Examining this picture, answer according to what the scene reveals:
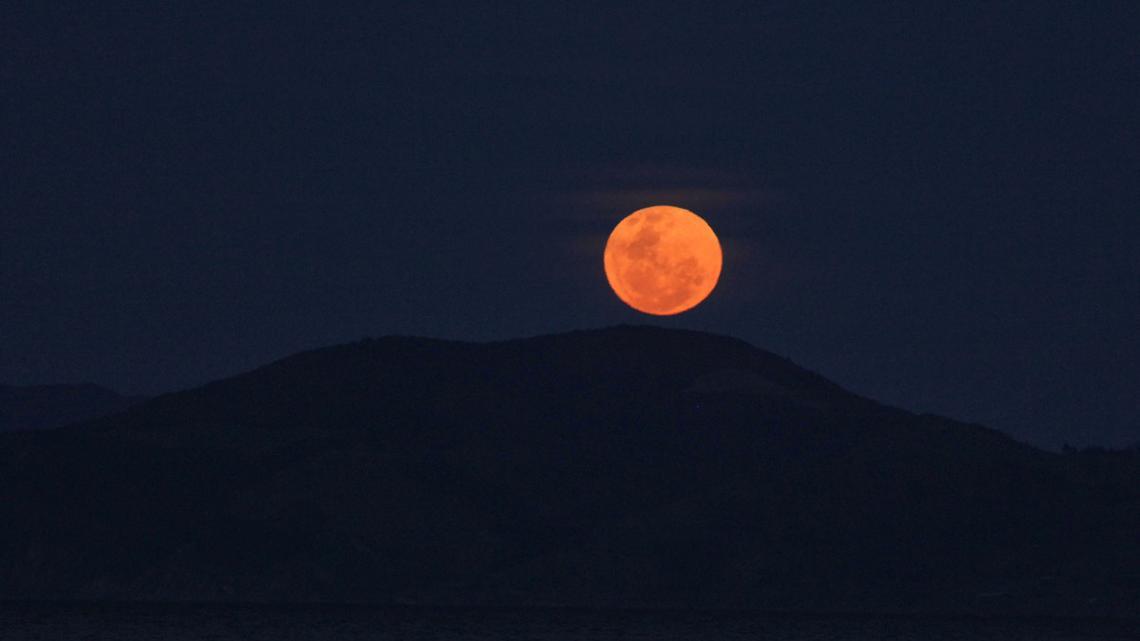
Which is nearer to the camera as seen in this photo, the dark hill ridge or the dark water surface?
the dark water surface

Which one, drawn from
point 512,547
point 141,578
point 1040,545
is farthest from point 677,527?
point 141,578

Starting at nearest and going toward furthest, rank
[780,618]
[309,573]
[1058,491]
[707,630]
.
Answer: [707,630], [780,618], [309,573], [1058,491]

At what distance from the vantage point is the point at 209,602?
17975cm

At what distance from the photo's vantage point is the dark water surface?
138 m

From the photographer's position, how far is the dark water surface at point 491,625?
138 metres

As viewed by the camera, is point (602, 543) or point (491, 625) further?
point (602, 543)

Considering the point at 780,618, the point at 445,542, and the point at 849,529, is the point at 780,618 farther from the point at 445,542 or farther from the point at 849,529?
the point at 445,542

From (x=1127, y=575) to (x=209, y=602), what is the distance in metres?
80.9

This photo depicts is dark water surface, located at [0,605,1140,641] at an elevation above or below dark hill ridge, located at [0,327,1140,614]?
below

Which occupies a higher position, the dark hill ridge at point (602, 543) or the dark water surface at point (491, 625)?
the dark hill ridge at point (602, 543)

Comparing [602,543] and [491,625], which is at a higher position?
[602,543]

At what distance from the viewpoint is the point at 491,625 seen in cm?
15262

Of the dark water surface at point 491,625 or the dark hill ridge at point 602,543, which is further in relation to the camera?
the dark hill ridge at point 602,543

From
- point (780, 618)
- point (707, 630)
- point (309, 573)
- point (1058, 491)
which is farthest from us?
point (1058, 491)
